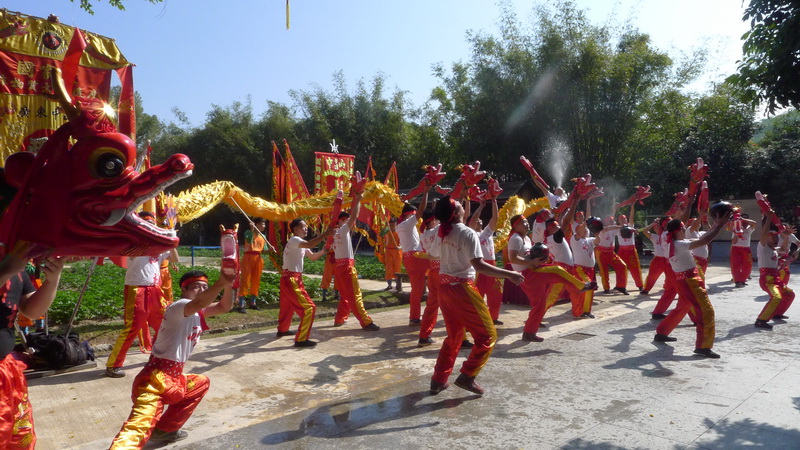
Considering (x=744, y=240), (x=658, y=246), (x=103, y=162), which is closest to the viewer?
(x=103, y=162)

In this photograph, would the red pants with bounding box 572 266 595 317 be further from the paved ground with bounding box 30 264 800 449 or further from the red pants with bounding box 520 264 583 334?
the red pants with bounding box 520 264 583 334

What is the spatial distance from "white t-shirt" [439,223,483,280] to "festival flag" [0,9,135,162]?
308cm

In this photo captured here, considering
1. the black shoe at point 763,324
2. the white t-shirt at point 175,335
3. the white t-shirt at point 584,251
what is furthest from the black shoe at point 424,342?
the black shoe at point 763,324

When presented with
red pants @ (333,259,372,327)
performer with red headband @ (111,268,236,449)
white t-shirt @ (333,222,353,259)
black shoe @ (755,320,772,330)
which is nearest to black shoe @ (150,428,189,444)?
performer with red headband @ (111,268,236,449)

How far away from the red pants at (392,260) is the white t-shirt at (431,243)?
12.6 feet

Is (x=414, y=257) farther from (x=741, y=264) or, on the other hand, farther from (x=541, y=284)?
(x=741, y=264)

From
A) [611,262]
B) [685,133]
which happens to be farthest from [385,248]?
[685,133]

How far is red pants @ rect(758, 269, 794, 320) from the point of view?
8.20m

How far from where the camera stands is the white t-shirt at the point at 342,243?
8023 mm

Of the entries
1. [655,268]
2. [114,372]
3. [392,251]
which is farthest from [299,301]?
[655,268]

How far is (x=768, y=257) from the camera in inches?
340

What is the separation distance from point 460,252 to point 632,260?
29.9 ft

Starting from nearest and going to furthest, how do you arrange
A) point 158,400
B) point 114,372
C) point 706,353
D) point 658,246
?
point 158,400
point 114,372
point 706,353
point 658,246

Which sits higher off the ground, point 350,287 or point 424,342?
point 350,287
